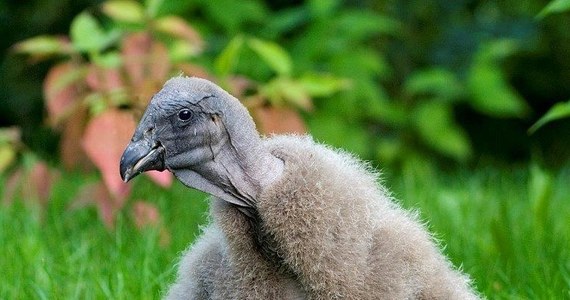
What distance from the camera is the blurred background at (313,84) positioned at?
13.2 feet

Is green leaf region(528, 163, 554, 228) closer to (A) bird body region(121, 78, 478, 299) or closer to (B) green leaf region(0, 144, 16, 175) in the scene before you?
(A) bird body region(121, 78, 478, 299)

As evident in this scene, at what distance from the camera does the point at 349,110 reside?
18.7 feet

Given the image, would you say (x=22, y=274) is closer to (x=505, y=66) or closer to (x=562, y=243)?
(x=562, y=243)

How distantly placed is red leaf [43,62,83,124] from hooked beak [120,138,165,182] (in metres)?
2.04

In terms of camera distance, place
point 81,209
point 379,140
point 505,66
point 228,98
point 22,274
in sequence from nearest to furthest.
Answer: point 228,98 → point 22,274 → point 81,209 → point 379,140 → point 505,66

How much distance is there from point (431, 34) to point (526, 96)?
98cm

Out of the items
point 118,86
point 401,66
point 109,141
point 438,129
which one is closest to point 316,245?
point 109,141

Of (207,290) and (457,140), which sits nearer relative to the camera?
(207,290)

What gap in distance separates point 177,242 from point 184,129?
5.64 ft

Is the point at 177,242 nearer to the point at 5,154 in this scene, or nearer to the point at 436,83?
the point at 5,154

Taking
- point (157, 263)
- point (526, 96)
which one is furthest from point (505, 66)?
point (157, 263)

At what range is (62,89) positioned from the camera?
13.6 feet

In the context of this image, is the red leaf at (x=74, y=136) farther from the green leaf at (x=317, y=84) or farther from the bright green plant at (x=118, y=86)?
the green leaf at (x=317, y=84)

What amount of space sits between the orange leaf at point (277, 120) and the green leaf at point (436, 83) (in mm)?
1677
